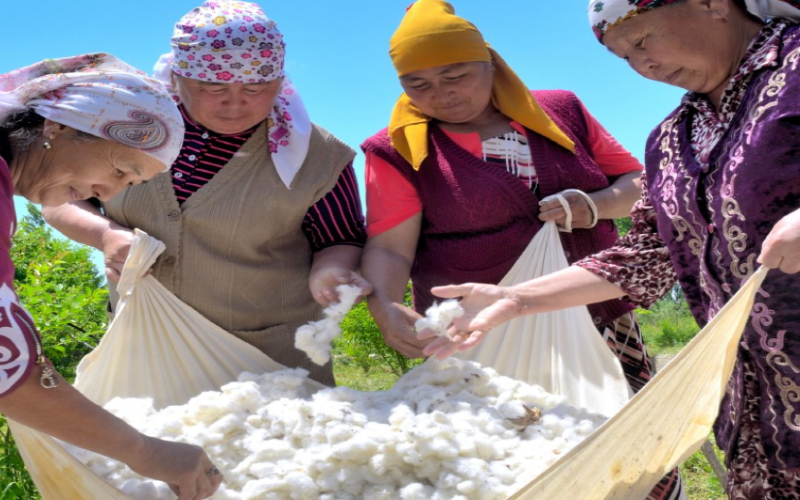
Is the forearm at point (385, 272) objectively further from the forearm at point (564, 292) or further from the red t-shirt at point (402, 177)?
the forearm at point (564, 292)

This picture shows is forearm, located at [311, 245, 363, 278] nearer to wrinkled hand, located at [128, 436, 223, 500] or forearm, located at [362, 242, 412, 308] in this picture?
forearm, located at [362, 242, 412, 308]

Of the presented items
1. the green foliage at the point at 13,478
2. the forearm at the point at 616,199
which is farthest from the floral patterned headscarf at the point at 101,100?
the green foliage at the point at 13,478

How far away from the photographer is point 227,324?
2400mm

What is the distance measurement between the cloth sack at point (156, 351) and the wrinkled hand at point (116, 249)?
2.9 inches

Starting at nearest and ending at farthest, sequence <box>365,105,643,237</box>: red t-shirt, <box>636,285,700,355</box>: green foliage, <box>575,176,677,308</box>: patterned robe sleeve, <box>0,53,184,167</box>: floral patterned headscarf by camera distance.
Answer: <box>0,53,184,167</box>: floral patterned headscarf < <box>575,176,677,308</box>: patterned robe sleeve < <box>365,105,643,237</box>: red t-shirt < <box>636,285,700,355</box>: green foliage

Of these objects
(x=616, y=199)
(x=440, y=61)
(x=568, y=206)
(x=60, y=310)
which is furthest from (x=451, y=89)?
(x=60, y=310)

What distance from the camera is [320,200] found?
2.43 metres

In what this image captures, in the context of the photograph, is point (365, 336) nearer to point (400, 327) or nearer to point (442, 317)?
Answer: point (400, 327)

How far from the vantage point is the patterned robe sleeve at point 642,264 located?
1.95m

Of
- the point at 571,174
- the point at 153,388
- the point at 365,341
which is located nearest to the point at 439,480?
the point at 153,388

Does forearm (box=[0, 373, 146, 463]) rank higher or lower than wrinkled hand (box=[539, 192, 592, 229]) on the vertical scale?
lower

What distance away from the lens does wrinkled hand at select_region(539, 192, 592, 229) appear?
2.34 meters

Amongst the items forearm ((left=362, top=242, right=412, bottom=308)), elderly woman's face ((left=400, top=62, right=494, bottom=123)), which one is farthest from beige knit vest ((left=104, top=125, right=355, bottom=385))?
elderly woman's face ((left=400, top=62, right=494, bottom=123))

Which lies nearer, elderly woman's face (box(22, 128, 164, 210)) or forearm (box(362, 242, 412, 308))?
elderly woman's face (box(22, 128, 164, 210))
